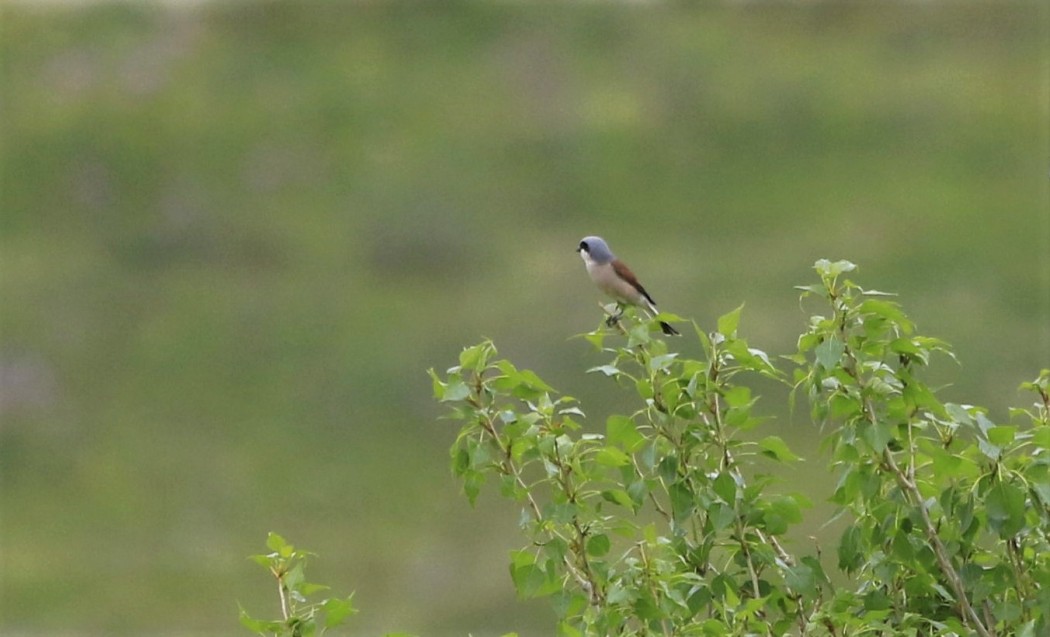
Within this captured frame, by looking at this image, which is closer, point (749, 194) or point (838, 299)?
point (838, 299)

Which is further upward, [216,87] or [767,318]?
[216,87]

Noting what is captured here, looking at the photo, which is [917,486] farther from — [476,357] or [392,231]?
[392,231]

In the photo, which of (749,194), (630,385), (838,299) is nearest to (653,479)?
(630,385)

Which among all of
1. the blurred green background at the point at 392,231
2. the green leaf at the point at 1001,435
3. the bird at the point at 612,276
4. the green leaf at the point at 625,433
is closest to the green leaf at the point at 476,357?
the green leaf at the point at 625,433

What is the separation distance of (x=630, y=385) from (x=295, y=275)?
18587mm

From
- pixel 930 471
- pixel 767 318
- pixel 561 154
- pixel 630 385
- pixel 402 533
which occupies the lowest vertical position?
pixel 930 471

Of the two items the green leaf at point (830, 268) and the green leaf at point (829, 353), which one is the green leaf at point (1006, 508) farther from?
the green leaf at point (830, 268)

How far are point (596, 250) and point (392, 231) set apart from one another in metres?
15.5

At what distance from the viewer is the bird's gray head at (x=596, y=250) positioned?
20.2 feet

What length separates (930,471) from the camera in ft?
12.0

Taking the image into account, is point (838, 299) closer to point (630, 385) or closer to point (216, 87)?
point (630, 385)

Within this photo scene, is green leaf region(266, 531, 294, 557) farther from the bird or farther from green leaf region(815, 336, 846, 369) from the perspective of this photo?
the bird

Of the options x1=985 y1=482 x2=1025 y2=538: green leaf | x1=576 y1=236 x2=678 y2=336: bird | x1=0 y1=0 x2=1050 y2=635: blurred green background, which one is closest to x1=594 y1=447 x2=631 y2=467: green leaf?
x1=985 y1=482 x2=1025 y2=538: green leaf

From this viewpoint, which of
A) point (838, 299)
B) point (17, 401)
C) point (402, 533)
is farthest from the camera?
point (17, 401)
